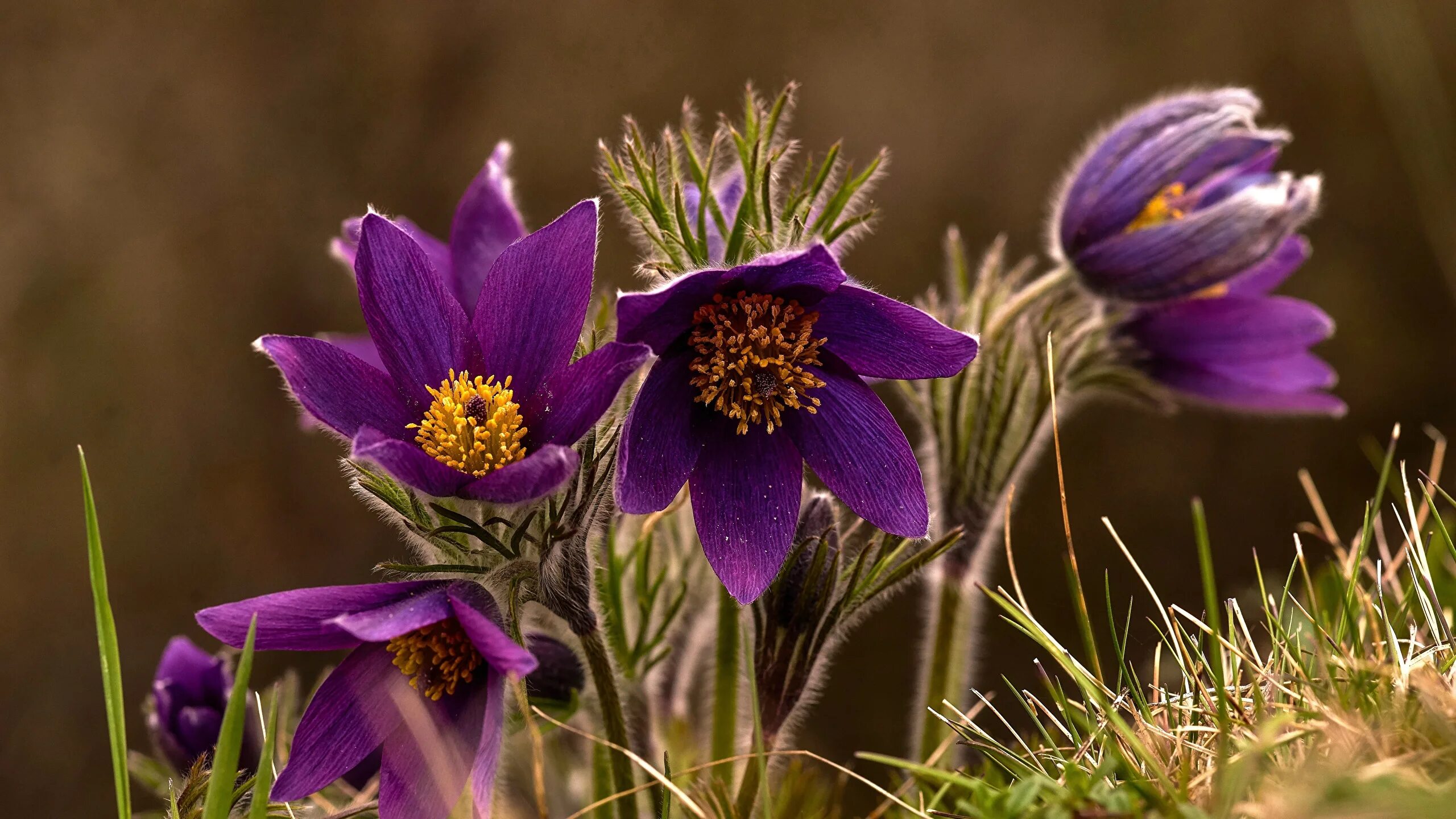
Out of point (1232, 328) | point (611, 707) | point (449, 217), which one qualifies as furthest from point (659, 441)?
point (449, 217)

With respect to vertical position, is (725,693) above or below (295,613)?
below

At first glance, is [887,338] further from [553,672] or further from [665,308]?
[553,672]

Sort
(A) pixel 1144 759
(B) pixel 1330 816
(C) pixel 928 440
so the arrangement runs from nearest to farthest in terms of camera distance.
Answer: (B) pixel 1330 816, (A) pixel 1144 759, (C) pixel 928 440

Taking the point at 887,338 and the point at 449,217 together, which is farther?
the point at 449,217

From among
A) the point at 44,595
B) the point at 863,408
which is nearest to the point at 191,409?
the point at 44,595

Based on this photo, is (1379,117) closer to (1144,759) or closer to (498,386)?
(1144,759)

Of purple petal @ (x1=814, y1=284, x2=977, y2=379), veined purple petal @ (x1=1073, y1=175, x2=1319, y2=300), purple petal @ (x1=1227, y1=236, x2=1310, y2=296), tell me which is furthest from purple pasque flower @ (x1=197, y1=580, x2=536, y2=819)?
purple petal @ (x1=1227, y1=236, x2=1310, y2=296)
